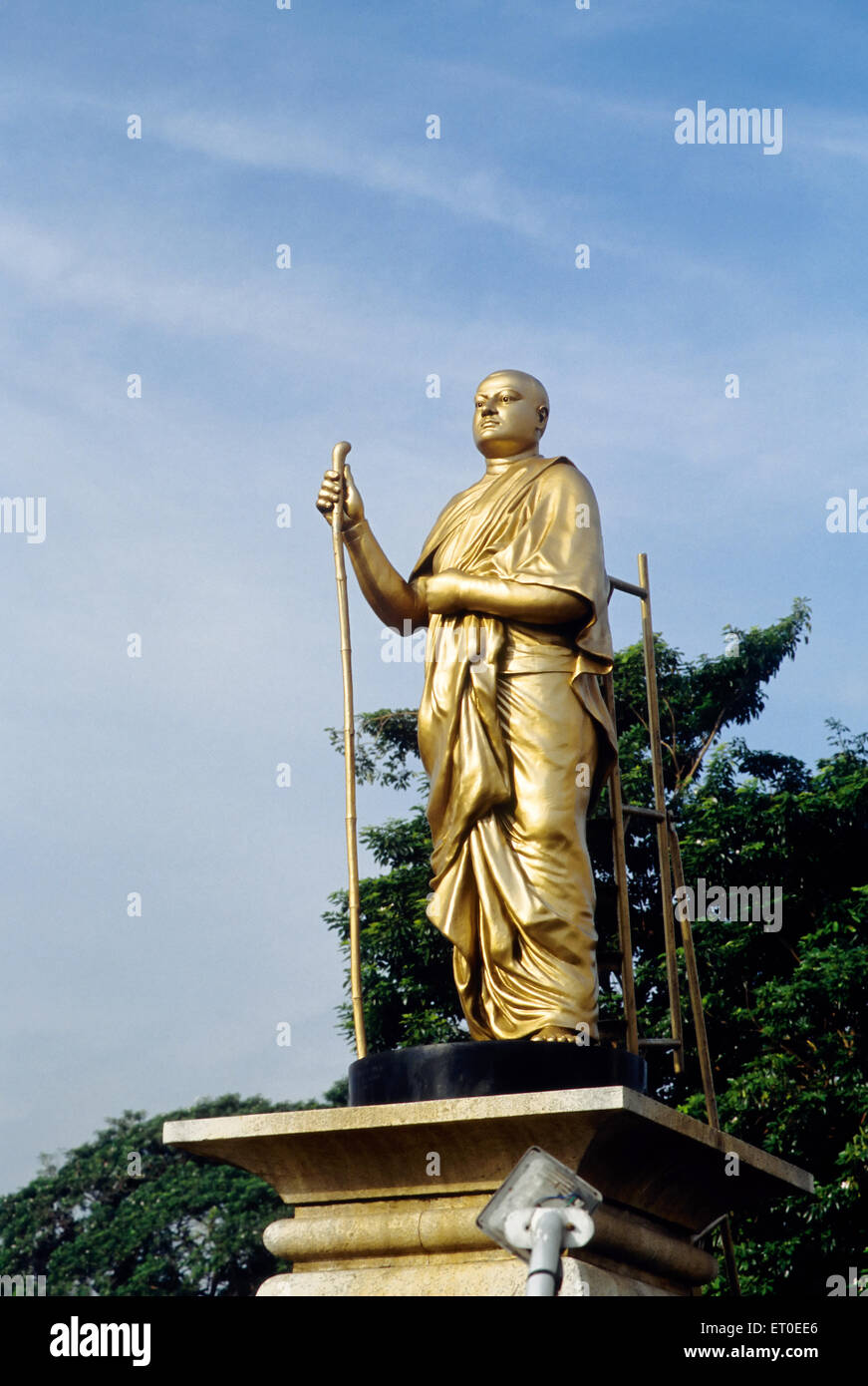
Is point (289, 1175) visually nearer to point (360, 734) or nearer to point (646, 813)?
point (646, 813)

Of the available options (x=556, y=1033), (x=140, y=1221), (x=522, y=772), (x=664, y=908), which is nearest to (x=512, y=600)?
(x=522, y=772)

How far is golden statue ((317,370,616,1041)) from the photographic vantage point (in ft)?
23.8

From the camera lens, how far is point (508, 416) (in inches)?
335

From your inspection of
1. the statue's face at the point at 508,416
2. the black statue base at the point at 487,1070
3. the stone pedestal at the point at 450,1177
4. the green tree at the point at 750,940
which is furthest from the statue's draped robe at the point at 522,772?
the green tree at the point at 750,940

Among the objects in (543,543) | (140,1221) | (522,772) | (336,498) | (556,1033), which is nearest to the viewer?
(556,1033)

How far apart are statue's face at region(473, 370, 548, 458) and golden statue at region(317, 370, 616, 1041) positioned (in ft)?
0.82

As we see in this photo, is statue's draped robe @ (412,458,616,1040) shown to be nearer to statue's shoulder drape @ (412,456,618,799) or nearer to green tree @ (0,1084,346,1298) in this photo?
statue's shoulder drape @ (412,456,618,799)

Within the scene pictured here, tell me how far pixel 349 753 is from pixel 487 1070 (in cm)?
181

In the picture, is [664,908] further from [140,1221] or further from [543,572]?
[140,1221]

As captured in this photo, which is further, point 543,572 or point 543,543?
point 543,543

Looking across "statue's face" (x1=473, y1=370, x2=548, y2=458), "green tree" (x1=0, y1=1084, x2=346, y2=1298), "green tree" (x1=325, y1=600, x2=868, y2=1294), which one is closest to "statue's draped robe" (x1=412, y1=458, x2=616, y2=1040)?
"statue's face" (x1=473, y1=370, x2=548, y2=458)

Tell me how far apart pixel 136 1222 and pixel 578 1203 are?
24.7 meters

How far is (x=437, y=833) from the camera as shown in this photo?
7.70 meters
